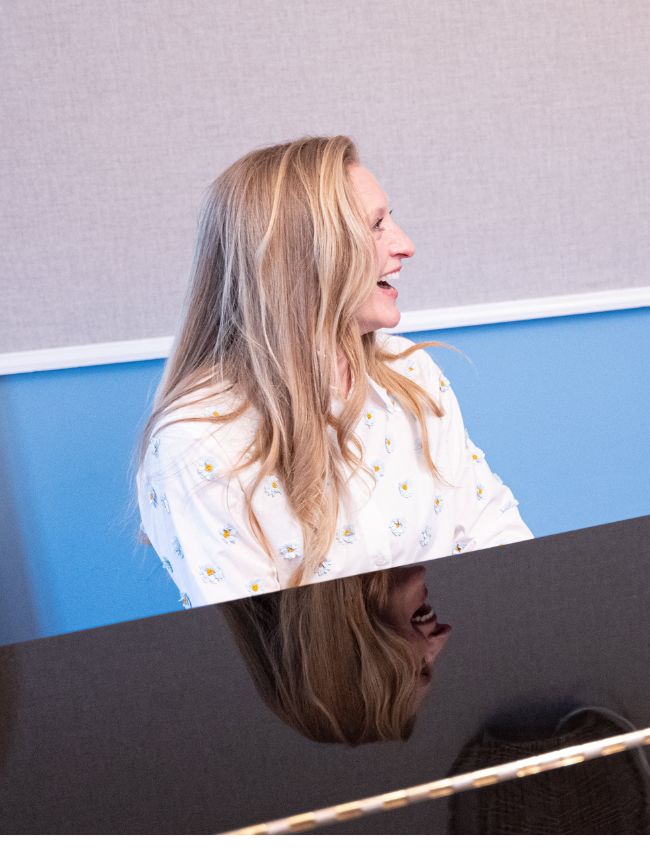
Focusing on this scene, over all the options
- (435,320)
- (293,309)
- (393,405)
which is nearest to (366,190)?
(293,309)

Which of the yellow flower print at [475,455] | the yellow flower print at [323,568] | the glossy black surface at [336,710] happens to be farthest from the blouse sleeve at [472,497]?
the glossy black surface at [336,710]

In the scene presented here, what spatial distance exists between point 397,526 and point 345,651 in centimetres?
74

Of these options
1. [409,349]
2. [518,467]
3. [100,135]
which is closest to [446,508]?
[409,349]

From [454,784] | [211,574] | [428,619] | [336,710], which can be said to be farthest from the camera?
[211,574]

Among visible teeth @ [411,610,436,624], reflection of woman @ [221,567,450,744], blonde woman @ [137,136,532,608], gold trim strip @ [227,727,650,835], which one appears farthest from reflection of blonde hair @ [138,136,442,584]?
gold trim strip @ [227,727,650,835]

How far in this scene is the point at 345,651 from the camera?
709 mm

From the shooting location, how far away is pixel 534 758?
1.74 ft

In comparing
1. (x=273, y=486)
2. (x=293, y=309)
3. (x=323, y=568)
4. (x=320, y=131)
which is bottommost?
(x=323, y=568)

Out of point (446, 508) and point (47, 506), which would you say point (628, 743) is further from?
point (47, 506)

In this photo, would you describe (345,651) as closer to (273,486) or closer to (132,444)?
(273,486)

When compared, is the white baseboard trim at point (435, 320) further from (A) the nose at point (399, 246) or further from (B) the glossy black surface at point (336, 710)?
(B) the glossy black surface at point (336, 710)

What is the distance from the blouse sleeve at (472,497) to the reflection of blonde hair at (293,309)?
18 cm

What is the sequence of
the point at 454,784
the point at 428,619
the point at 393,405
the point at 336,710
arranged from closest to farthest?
the point at 454,784
the point at 336,710
the point at 428,619
the point at 393,405

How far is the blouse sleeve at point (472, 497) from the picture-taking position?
153 centimetres
